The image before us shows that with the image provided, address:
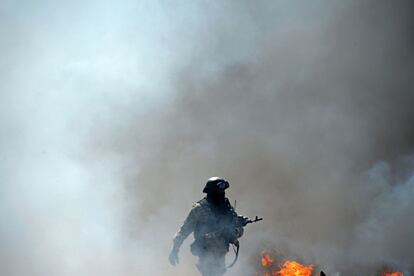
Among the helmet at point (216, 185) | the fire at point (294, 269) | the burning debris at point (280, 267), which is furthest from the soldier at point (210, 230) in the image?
the burning debris at point (280, 267)

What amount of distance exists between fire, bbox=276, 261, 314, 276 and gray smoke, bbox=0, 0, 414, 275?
0.72m

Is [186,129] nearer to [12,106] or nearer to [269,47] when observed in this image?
[269,47]

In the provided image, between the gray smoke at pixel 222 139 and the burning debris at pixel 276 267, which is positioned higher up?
the gray smoke at pixel 222 139

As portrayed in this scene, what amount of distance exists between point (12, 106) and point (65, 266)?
642cm

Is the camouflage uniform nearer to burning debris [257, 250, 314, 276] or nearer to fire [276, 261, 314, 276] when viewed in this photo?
fire [276, 261, 314, 276]

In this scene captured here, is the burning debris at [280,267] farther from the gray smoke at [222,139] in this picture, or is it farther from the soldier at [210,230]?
the soldier at [210,230]

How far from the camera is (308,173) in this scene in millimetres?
18203

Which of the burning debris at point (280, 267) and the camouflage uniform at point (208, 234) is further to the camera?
the burning debris at point (280, 267)

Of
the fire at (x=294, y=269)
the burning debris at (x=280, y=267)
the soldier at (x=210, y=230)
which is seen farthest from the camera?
the burning debris at (x=280, y=267)

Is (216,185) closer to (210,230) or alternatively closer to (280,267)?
(210,230)

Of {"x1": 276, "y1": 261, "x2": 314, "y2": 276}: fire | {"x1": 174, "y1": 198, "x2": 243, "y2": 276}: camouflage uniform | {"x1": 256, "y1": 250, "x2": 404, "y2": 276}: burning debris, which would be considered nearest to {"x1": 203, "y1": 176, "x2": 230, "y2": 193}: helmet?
{"x1": 174, "y1": 198, "x2": 243, "y2": 276}: camouflage uniform

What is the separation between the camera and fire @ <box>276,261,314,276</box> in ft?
47.9

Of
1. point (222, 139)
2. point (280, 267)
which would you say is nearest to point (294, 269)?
point (280, 267)

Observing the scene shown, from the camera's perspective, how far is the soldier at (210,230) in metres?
8.10
